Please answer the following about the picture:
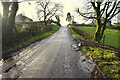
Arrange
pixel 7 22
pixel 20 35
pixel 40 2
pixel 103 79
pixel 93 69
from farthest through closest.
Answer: pixel 40 2, pixel 20 35, pixel 7 22, pixel 93 69, pixel 103 79

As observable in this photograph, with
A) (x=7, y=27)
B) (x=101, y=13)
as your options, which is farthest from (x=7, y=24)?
(x=101, y=13)

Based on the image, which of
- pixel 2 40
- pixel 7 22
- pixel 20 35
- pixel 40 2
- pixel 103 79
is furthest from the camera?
pixel 40 2

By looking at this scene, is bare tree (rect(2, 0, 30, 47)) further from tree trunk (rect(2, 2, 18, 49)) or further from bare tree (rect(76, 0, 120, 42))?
bare tree (rect(76, 0, 120, 42))

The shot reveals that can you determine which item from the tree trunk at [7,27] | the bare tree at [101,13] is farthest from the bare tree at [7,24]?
the bare tree at [101,13]

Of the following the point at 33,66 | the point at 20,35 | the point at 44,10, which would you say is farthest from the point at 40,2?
the point at 33,66

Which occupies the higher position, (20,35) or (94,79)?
(20,35)

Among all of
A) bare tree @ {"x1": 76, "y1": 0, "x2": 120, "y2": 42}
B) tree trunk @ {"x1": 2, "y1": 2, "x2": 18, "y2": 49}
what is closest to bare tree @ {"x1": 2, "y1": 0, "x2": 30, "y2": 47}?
tree trunk @ {"x1": 2, "y1": 2, "x2": 18, "y2": 49}

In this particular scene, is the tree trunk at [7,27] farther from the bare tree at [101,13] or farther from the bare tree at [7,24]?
the bare tree at [101,13]


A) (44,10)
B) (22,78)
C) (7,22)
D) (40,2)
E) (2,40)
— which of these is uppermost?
(40,2)

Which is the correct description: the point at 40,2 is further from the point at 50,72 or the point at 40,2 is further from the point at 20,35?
the point at 50,72

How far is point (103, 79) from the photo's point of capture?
3.43 metres

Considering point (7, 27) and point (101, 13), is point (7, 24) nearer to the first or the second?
point (7, 27)

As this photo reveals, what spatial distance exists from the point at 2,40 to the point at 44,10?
1144 inches

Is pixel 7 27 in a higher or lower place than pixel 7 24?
lower
